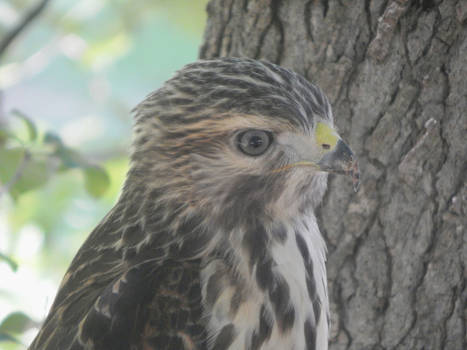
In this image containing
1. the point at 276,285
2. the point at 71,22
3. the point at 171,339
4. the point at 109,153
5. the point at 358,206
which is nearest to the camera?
the point at 171,339

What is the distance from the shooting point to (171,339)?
2070 millimetres

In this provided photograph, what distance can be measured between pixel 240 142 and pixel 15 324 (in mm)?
1201

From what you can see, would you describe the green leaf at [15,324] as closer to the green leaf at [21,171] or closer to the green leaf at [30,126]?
the green leaf at [21,171]

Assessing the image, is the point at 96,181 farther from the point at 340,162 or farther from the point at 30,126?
the point at 340,162

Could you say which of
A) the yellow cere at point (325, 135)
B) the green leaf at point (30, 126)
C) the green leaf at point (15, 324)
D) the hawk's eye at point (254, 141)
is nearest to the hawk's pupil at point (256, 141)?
the hawk's eye at point (254, 141)

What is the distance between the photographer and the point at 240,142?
2285 millimetres

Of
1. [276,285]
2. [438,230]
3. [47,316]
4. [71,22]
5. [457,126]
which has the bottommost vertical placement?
[47,316]

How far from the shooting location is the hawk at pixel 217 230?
2.14 m

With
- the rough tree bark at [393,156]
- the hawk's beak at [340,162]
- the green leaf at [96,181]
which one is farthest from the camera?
the green leaf at [96,181]

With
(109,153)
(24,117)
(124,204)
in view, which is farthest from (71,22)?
(124,204)

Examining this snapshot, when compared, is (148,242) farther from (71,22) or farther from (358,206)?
(71,22)

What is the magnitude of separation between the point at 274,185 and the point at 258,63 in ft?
1.51

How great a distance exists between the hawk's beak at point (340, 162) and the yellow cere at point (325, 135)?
0.02m

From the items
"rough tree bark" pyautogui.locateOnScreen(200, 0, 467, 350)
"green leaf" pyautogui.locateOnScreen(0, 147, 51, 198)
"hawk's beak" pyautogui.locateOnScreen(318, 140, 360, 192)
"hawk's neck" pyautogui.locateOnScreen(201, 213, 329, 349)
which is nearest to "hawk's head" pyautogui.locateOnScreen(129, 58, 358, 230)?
"hawk's beak" pyautogui.locateOnScreen(318, 140, 360, 192)
